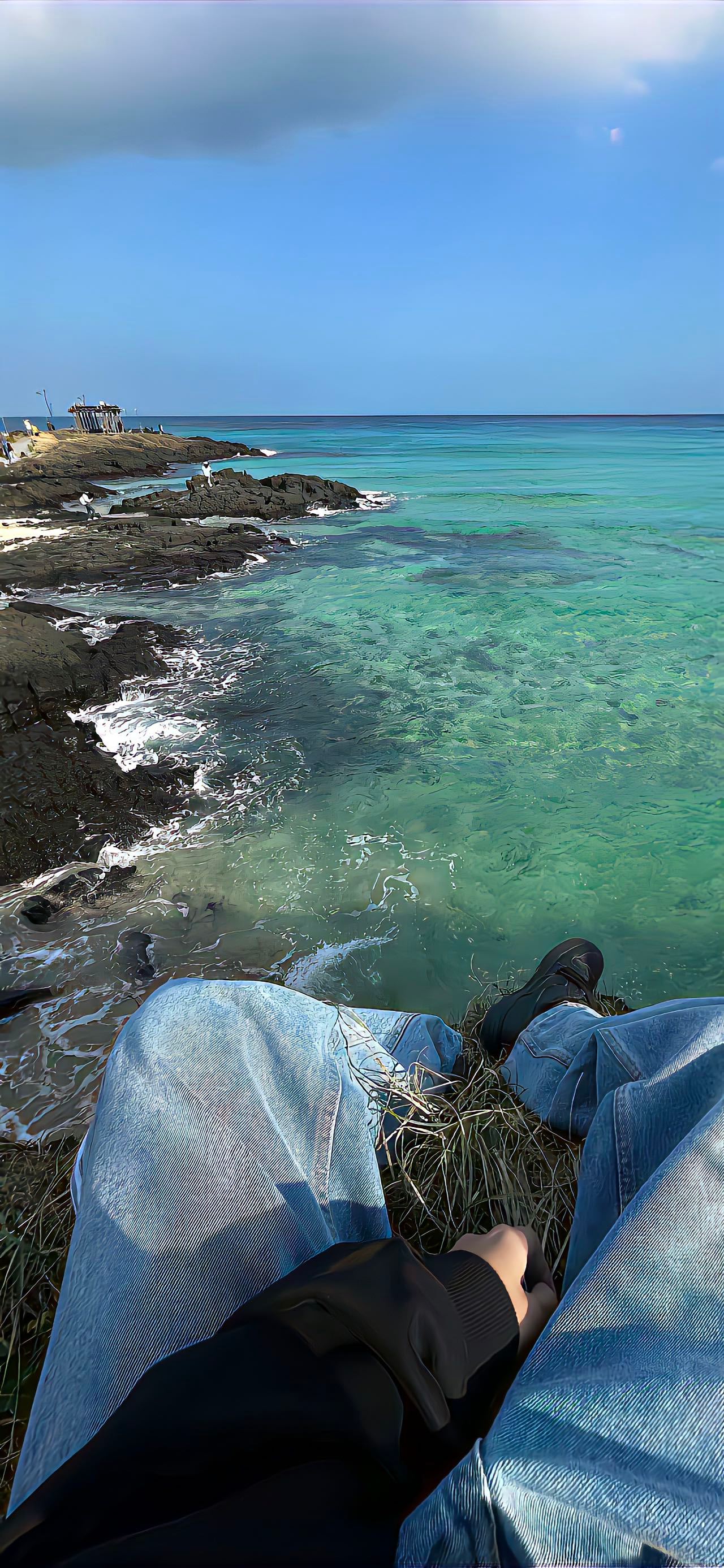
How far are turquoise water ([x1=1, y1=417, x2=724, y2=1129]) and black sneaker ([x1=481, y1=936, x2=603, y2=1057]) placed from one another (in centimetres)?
71

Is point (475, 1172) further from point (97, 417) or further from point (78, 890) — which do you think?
point (97, 417)

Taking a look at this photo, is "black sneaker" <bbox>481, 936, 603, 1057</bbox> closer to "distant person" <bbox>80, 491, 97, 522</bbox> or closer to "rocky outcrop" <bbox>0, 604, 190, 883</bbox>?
"rocky outcrop" <bbox>0, 604, 190, 883</bbox>

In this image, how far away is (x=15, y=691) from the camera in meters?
5.44

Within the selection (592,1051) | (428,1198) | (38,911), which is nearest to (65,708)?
(38,911)

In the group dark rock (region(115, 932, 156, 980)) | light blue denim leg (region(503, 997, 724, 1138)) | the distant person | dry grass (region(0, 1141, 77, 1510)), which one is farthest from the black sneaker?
the distant person

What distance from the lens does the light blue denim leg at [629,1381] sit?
68 cm

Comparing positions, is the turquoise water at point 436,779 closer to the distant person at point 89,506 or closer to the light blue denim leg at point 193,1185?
the light blue denim leg at point 193,1185

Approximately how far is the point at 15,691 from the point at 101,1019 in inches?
130

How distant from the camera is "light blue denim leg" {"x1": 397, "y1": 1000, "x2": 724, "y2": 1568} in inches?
26.7

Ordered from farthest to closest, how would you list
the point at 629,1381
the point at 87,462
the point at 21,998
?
1. the point at 87,462
2. the point at 21,998
3. the point at 629,1381

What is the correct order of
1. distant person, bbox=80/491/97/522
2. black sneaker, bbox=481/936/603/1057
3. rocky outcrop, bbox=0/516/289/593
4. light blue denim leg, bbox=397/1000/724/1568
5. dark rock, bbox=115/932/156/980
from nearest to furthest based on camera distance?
light blue denim leg, bbox=397/1000/724/1568 < black sneaker, bbox=481/936/603/1057 < dark rock, bbox=115/932/156/980 < rocky outcrop, bbox=0/516/289/593 < distant person, bbox=80/491/97/522

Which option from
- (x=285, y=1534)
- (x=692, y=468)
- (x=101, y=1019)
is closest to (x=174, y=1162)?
(x=285, y=1534)

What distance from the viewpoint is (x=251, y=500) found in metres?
18.8

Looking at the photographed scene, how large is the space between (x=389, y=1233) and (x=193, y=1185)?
374 mm
